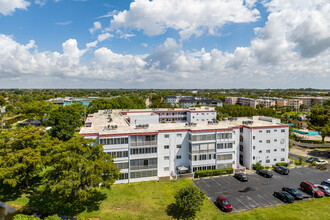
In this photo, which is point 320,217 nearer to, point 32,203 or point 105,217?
point 105,217

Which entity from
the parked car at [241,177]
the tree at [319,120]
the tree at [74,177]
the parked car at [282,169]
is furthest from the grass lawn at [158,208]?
the tree at [319,120]

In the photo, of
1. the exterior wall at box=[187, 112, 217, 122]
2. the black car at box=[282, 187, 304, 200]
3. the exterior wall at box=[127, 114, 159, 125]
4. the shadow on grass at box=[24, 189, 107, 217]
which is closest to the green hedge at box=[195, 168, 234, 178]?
the black car at box=[282, 187, 304, 200]

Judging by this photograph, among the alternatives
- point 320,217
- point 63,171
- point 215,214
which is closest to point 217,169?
point 215,214

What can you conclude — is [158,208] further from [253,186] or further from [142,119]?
[142,119]

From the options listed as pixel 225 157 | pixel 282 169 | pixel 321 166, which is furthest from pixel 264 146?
pixel 321 166

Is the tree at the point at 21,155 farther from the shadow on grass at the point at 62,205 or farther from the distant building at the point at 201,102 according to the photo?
Answer: the distant building at the point at 201,102

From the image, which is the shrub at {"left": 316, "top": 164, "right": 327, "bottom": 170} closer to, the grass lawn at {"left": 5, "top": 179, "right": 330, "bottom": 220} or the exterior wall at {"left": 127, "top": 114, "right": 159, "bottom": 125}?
the grass lawn at {"left": 5, "top": 179, "right": 330, "bottom": 220}

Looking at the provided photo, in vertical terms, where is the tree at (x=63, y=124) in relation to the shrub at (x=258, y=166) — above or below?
above
